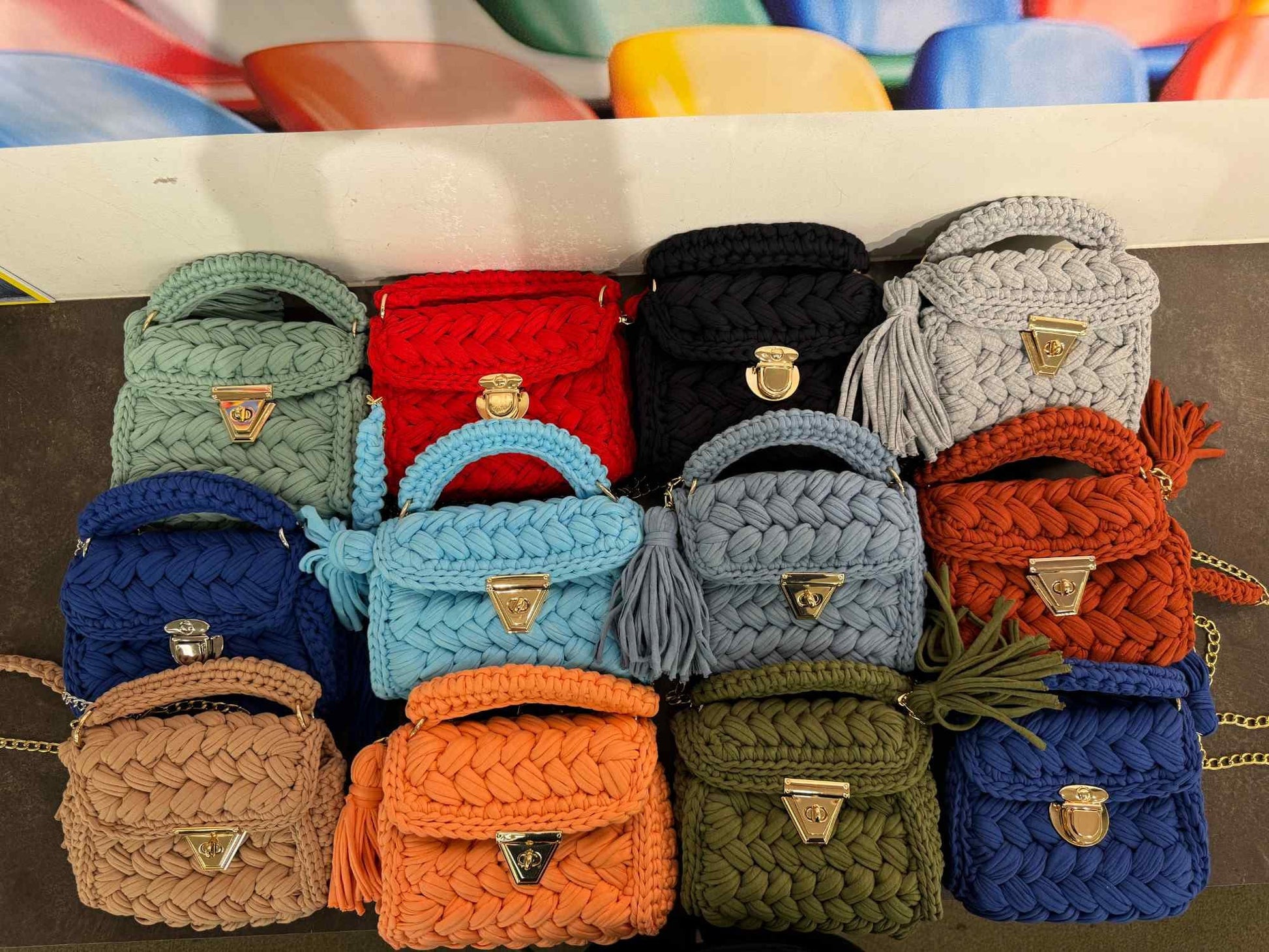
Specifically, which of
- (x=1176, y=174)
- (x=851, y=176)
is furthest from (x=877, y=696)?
(x=1176, y=174)

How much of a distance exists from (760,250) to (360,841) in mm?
788

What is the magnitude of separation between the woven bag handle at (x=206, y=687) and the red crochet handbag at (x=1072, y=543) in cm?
72

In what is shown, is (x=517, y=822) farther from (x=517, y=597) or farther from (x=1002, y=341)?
(x=1002, y=341)

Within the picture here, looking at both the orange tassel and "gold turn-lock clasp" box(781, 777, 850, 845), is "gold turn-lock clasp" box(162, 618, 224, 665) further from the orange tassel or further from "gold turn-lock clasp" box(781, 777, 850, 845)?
the orange tassel

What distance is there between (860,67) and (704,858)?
31.9 inches

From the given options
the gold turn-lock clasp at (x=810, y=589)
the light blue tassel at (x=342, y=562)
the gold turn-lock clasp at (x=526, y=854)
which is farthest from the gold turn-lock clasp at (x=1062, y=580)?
the light blue tassel at (x=342, y=562)

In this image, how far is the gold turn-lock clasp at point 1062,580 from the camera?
2.73ft

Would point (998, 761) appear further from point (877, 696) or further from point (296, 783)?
point (296, 783)

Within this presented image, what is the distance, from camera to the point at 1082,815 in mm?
814

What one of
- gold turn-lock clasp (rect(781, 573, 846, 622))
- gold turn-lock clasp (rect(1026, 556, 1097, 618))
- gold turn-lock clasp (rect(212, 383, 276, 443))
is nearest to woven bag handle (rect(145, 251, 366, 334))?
→ gold turn-lock clasp (rect(212, 383, 276, 443))

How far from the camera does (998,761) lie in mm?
812

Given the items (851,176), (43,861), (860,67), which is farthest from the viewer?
(43,861)

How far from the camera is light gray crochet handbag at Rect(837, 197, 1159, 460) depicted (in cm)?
→ 87

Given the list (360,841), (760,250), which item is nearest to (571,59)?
(760,250)
